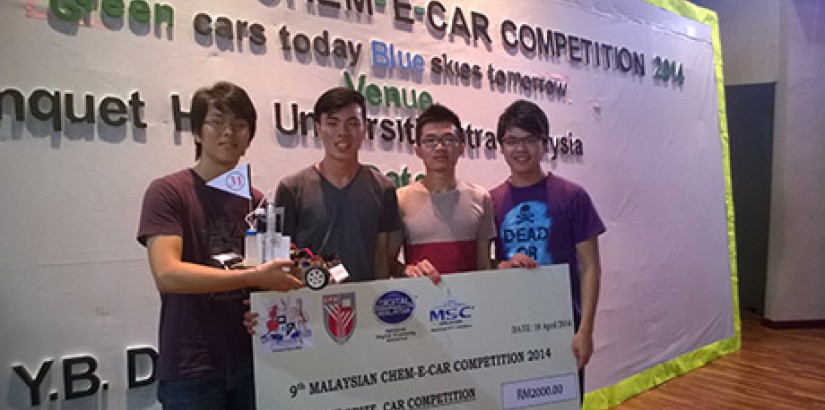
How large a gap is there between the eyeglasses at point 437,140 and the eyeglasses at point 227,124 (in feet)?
1.92

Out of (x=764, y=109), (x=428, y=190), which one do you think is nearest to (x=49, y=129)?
(x=428, y=190)

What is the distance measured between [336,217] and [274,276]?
0.28 meters

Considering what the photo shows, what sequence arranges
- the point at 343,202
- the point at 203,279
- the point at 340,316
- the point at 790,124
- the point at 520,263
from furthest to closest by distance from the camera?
the point at 790,124 < the point at 520,263 < the point at 343,202 < the point at 340,316 < the point at 203,279

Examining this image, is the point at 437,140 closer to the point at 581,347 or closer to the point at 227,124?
the point at 227,124

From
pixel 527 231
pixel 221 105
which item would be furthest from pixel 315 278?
pixel 527 231

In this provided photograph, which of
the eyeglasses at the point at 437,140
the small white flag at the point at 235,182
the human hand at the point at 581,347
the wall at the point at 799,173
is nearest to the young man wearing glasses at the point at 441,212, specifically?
the eyeglasses at the point at 437,140

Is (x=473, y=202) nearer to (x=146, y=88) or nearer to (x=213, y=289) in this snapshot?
(x=213, y=289)

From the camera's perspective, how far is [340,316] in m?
1.71

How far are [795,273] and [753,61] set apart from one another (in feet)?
5.83

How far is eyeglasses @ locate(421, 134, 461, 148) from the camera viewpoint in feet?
6.50

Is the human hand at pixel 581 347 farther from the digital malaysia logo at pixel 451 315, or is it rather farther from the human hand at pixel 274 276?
the human hand at pixel 274 276

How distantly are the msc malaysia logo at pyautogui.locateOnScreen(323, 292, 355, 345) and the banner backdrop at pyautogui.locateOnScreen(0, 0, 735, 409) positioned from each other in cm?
62

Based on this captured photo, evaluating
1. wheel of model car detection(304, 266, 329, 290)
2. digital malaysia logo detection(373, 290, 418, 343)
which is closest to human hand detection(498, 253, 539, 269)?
digital malaysia logo detection(373, 290, 418, 343)

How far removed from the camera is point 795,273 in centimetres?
486
